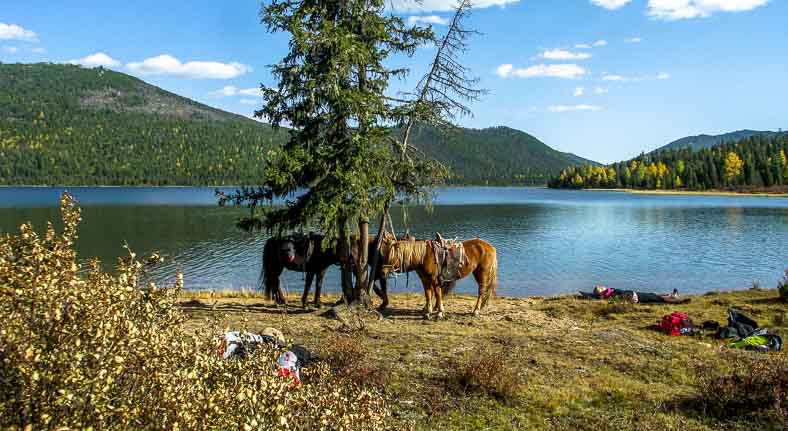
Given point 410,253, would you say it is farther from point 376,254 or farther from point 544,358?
point 544,358

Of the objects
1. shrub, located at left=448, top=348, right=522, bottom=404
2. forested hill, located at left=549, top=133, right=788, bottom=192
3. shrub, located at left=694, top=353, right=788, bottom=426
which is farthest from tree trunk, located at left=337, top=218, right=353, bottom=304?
forested hill, located at left=549, top=133, right=788, bottom=192

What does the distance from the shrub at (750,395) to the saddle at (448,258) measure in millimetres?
7025

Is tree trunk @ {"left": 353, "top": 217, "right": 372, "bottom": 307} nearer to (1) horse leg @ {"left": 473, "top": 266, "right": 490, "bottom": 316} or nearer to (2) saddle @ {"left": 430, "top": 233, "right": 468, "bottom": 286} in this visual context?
(2) saddle @ {"left": 430, "top": 233, "right": 468, "bottom": 286}

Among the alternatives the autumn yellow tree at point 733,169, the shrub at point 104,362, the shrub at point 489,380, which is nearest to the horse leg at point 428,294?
the shrub at point 489,380

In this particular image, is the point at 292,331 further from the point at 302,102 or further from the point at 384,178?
the point at 302,102

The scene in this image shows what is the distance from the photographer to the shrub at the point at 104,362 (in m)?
2.39

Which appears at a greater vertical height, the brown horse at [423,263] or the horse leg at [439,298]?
the brown horse at [423,263]

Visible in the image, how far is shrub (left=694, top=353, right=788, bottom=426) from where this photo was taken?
21.9 feet

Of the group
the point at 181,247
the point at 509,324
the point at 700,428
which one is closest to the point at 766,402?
the point at 700,428

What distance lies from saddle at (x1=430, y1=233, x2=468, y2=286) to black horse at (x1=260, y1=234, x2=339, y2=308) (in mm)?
3021

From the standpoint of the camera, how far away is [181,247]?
38.9 m

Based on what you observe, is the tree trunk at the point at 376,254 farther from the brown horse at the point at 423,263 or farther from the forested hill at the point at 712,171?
the forested hill at the point at 712,171

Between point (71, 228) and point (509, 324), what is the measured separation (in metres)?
11.6

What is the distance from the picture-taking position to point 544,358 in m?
9.30
